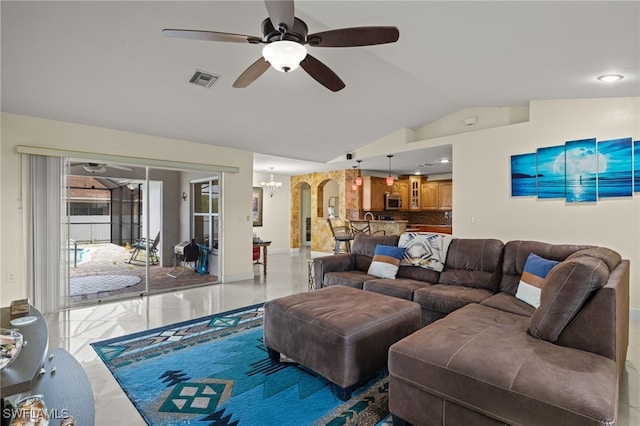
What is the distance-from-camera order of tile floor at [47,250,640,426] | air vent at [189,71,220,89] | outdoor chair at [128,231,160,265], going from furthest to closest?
outdoor chair at [128,231,160,265] → air vent at [189,71,220,89] → tile floor at [47,250,640,426]

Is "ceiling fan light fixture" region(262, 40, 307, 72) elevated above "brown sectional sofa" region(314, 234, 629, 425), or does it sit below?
above

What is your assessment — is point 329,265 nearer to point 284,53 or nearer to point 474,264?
point 474,264

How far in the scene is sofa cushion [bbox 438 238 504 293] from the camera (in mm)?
3211

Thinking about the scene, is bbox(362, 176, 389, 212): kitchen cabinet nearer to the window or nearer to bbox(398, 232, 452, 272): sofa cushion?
the window

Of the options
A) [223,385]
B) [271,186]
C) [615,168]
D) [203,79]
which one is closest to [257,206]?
[271,186]

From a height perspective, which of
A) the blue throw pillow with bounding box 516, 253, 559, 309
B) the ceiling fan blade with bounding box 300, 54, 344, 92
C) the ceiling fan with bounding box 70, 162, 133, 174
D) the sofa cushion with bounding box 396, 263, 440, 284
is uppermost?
the ceiling fan blade with bounding box 300, 54, 344, 92

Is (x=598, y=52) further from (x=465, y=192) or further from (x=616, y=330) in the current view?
(x=465, y=192)

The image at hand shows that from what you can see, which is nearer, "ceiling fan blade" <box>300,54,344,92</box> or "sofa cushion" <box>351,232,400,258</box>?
"ceiling fan blade" <box>300,54,344,92</box>

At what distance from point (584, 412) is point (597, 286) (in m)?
0.78

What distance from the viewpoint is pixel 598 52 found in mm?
2564

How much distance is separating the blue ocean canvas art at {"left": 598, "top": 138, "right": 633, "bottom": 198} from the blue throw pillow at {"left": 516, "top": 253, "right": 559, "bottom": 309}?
1835 millimetres

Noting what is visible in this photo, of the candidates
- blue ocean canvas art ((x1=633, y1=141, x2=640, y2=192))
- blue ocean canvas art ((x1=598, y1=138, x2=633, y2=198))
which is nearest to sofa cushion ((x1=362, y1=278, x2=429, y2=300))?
blue ocean canvas art ((x1=598, y1=138, x2=633, y2=198))

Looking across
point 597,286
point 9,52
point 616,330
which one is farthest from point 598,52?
point 9,52

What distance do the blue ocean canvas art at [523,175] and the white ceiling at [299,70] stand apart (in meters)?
0.79
